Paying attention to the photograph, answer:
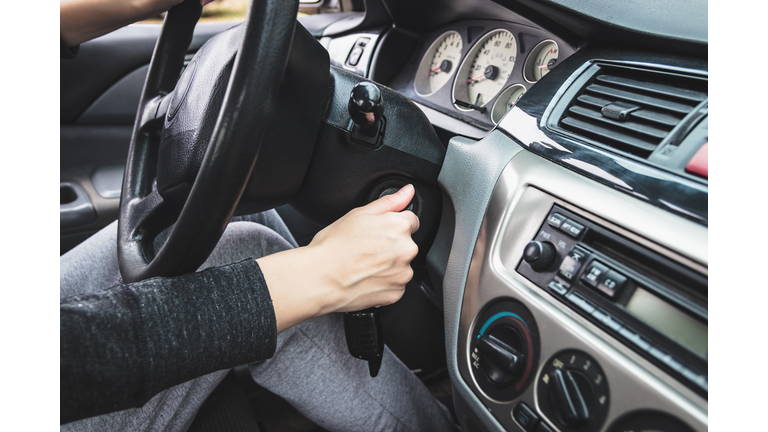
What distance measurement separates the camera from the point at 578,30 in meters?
0.72

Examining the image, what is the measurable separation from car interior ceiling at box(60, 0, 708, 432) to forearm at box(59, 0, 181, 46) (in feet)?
1.01

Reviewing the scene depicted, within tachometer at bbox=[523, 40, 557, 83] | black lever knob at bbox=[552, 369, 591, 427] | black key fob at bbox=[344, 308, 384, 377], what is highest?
tachometer at bbox=[523, 40, 557, 83]

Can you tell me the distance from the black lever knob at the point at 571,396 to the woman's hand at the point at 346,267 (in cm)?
25

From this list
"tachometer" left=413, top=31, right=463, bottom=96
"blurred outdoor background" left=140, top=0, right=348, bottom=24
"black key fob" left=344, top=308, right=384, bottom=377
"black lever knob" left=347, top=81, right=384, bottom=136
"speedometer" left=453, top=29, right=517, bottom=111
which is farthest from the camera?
"blurred outdoor background" left=140, top=0, right=348, bottom=24

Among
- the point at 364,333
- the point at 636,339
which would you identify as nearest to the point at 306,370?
the point at 364,333

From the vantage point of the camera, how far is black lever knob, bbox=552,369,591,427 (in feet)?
1.53

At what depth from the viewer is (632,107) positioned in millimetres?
569

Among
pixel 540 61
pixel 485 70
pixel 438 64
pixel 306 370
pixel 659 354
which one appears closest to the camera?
pixel 659 354

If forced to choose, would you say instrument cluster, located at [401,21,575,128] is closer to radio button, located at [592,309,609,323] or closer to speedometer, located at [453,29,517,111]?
speedometer, located at [453,29,517,111]

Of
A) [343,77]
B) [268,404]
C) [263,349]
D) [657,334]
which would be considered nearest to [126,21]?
[343,77]

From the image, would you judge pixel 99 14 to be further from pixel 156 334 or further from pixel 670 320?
pixel 670 320

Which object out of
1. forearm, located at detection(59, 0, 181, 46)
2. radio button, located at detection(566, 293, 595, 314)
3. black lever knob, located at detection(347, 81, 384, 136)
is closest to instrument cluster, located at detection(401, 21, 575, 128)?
black lever knob, located at detection(347, 81, 384, 136)

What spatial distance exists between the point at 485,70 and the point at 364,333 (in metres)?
0.62

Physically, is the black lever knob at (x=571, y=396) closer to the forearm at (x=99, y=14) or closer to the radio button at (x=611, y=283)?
the radio button at (x=611, y=283)
